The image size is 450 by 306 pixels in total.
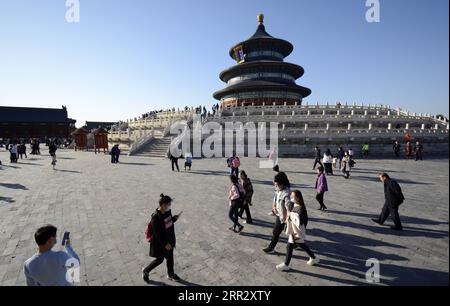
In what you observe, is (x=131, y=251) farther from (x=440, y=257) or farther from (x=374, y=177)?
Answer: (x=374, y=177)

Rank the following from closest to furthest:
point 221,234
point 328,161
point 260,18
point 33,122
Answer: point 221,234
point 328,161
point 260,18
point 33,122

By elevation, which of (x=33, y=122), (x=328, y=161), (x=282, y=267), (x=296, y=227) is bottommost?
(x=282, y=267)

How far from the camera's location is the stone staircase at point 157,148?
2370 centimetres

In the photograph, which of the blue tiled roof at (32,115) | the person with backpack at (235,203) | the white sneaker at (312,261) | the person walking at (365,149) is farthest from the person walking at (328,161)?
the blue tiled roof at (32,115)

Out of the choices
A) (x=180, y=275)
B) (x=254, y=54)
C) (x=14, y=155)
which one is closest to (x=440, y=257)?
(x=180, y=275)

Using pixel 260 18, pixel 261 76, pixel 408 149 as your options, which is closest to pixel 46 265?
pixel 408 149

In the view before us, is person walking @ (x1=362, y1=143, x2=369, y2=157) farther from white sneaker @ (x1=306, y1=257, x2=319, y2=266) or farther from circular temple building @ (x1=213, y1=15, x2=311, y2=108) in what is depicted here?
circular temple building @ (x1=213, y1=15, x2=311, y2=108)

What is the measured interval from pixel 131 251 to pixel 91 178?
400 inches

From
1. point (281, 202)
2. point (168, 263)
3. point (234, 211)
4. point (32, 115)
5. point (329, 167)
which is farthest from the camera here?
point (32, 115)

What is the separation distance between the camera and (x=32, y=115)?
2440 inches

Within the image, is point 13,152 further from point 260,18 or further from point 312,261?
point 260,18

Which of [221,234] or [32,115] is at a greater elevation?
[32,115]

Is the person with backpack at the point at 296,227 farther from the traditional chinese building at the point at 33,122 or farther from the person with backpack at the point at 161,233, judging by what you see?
the traditional chinese building at the point at 33,122

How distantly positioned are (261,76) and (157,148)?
32793mm
